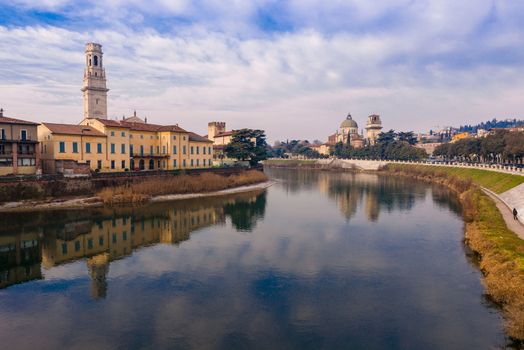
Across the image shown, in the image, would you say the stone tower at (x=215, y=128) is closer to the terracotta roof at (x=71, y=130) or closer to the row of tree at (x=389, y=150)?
the row of tree at (x=389, y=150)

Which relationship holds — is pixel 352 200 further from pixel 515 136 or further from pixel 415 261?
pixel 515 136

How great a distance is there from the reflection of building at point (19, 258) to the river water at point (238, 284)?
0.15m

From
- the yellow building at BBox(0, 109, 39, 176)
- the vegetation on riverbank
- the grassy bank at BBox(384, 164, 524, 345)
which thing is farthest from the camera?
the vegetation on riverbank

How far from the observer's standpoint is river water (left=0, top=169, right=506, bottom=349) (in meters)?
16.9

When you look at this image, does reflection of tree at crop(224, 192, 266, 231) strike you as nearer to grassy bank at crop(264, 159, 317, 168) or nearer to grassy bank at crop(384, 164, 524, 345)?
grassy bank at crop(384, 164, 524, 345)

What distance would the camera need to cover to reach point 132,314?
1897cm

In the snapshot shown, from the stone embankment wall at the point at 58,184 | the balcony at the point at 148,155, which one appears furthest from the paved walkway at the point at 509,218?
the balcony at the point at 148,155

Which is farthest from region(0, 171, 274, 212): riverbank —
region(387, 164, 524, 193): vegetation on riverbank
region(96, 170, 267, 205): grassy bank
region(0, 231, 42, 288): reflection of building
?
region(387, 164, 524, 193): vegetation on riverbank

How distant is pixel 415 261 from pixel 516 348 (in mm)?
11989

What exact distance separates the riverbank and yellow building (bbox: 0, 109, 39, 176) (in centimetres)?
614

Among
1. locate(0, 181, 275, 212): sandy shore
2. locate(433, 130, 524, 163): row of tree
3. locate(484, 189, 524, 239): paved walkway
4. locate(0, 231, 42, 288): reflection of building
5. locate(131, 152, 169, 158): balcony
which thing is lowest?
locate(0, 231, 42, 288): reflection of building

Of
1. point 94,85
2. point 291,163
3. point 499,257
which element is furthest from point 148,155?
point 291,163

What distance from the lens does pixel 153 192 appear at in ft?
183

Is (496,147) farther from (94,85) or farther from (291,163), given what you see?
(94,85)
